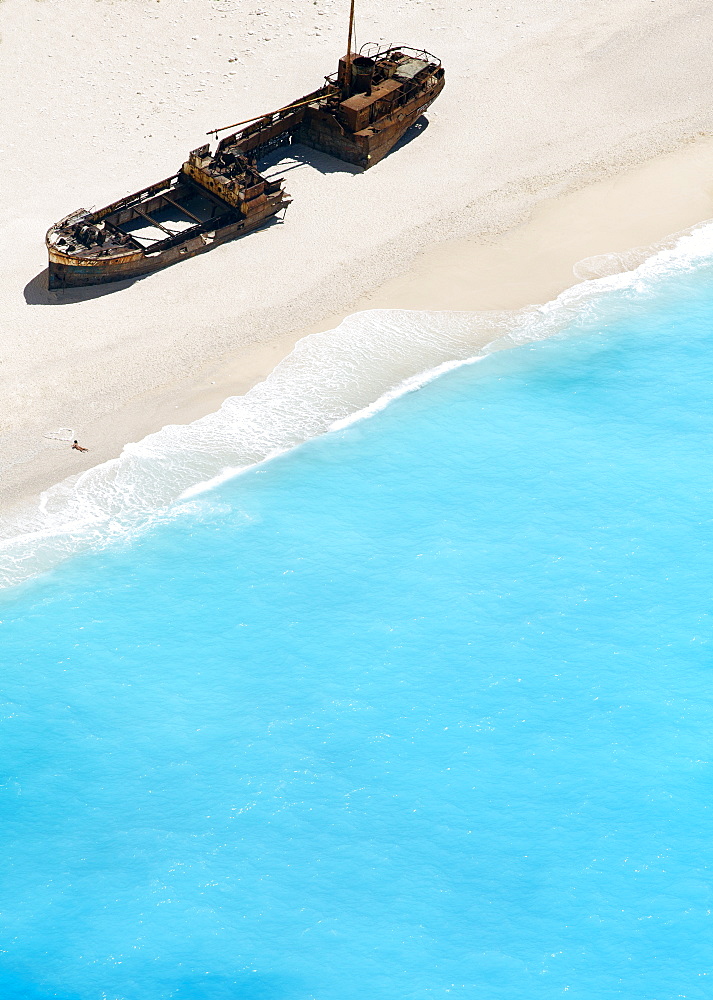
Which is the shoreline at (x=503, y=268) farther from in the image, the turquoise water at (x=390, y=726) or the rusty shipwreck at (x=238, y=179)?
the rusty shipwreck at (x=238, y=179)

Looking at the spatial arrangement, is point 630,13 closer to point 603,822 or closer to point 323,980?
point 603,822

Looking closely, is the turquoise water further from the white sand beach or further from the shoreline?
the white sand beach

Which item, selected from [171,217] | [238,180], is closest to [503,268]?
[238,180]

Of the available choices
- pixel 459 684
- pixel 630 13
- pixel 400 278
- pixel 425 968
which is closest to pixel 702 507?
pixel 459 684

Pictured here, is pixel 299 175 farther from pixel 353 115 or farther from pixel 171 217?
pixel 171 217

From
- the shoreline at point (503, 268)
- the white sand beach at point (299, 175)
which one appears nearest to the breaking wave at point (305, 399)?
the shoreline at point (503, 268)

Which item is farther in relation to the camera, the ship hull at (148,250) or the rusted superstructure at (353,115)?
the rusted superstructure at (353,115)
